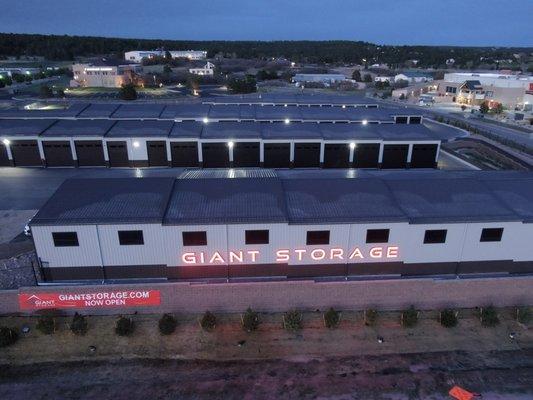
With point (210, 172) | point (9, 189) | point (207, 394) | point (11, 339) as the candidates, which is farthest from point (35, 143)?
point (207, 394)

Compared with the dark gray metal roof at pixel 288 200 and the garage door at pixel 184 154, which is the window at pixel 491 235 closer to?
the dark gray metal roof at pixel 288 200

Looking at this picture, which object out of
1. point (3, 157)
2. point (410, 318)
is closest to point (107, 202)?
point (410, 318)

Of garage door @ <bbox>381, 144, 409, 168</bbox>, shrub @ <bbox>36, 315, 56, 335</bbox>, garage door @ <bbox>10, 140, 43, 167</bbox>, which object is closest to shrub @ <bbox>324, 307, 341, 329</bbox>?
shrub @ <bbox>36, 315, 56, 335</bbox>

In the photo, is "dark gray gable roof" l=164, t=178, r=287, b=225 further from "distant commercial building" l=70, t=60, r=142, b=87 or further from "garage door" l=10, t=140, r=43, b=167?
"distant commercial building" l=70, t=60, r=142, b=87

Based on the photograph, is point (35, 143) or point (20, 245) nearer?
point (20, 245)

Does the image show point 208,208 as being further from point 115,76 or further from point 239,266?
point 115,76

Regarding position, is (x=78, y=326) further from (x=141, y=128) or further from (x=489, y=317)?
(x=141, y=128)
